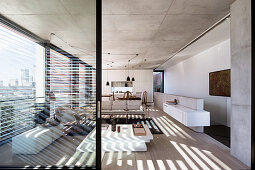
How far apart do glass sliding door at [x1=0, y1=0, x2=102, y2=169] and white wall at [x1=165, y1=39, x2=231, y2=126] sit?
4343 mm

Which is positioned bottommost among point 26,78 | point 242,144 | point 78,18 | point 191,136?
point 191,136

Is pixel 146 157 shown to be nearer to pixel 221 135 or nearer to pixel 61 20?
pixel 221 135

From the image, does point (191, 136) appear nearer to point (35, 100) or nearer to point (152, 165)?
point (152, 165)

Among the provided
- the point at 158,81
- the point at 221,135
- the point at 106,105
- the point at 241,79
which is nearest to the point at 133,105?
the point at 106,105

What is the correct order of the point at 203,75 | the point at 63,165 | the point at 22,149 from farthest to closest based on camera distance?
1. the point at 203,75
2. the point at 22,149
3. the point at 63,165

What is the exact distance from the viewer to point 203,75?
569 centimetres

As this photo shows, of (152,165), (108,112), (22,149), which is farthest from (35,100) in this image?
(108,112)

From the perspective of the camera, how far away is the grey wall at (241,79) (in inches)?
84.5

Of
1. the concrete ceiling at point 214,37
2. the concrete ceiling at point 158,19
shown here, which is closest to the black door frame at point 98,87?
the concrete ceiling at point 158,19

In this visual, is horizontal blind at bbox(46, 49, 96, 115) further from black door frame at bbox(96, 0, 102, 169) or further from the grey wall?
the grey wall

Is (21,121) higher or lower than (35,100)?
lower

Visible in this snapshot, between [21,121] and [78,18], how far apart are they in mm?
2300

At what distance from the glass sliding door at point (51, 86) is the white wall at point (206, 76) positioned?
14.2ft

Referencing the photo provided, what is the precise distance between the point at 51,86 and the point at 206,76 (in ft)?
17.7
